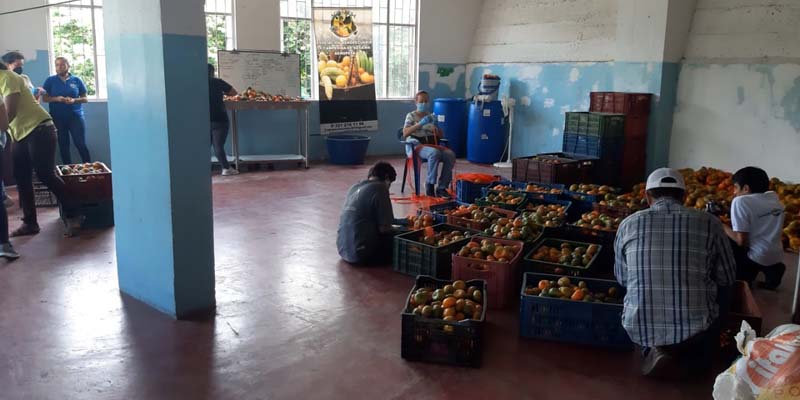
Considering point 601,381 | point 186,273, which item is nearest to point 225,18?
point 186,273

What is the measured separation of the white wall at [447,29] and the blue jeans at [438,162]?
4.64 metres

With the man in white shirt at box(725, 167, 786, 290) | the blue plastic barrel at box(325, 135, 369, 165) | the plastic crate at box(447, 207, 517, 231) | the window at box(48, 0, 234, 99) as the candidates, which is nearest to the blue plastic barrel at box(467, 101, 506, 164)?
the blue plastic barrel at box(325, 135, 369, 165)

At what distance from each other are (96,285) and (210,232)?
1204mm

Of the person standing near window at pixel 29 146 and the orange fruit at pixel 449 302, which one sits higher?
the person standing near window at pixel 29 146

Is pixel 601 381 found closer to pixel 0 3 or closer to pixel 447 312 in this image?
pixel 447 312

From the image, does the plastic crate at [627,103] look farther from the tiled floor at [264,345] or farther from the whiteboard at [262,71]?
the whiteboard at [262,71]

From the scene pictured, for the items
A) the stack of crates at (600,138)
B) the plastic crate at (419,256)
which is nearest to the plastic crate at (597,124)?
the stack of crates at (600,138)

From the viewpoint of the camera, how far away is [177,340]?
387 centimetres

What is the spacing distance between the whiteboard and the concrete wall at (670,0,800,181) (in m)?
6.16

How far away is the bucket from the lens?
11195mm

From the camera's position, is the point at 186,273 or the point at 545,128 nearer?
the point at 186,273

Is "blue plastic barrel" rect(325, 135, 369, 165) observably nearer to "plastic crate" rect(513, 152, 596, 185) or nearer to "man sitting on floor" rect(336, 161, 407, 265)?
"plastic crate" rect(513, 152, 596, 185)

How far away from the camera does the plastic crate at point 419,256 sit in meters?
4.91

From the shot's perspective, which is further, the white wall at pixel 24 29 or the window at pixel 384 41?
the window at pixel 384 41
